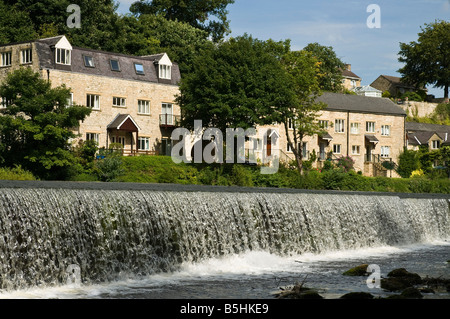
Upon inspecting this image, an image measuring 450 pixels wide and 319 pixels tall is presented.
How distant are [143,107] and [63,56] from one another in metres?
8.80

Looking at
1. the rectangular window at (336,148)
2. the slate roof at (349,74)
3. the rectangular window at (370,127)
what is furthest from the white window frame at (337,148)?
the slate roof at (349,74)

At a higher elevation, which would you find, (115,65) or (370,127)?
(115,65)

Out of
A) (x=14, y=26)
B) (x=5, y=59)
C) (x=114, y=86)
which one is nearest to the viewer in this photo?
(x=5, y=59)

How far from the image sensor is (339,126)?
74938mm

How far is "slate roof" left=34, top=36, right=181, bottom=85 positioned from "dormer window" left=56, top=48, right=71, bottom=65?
320mm

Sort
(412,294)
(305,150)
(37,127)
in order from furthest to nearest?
(305,150) < (37,127) < (412,294)

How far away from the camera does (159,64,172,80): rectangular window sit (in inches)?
2403

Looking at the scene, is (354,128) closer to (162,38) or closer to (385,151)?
(385,151)

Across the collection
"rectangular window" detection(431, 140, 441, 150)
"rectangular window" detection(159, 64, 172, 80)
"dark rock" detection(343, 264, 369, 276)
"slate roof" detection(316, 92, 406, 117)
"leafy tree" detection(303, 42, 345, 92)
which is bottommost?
"dark rock" detection(343, 264, 369, 276)

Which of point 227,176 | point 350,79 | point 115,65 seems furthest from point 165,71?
point 350,79

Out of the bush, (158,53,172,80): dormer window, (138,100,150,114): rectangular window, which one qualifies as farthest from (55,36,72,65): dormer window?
the bush

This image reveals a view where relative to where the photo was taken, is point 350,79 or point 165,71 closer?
point 165,71

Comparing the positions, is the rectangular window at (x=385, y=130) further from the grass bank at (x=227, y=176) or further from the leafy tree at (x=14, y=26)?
the leafy tree at (x=14, y=26)

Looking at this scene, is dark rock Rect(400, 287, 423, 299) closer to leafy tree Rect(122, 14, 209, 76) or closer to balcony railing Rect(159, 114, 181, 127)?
balcony railing Rect(159, 114, 181, 127)
